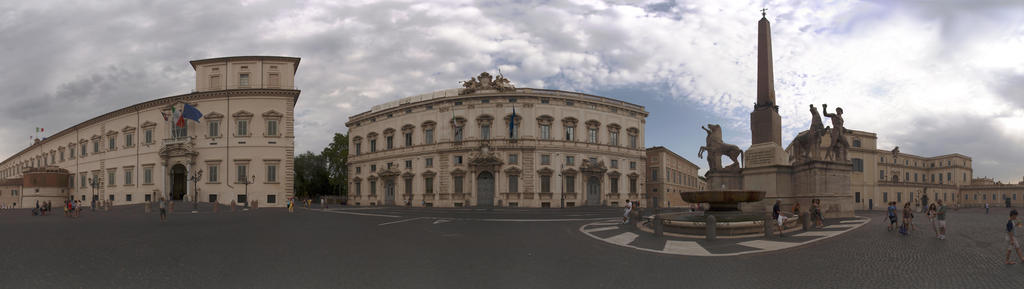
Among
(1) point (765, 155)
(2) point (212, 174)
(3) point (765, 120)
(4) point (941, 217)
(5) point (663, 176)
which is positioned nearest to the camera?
(4) point (941, 217)

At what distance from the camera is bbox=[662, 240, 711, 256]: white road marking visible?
10.2m

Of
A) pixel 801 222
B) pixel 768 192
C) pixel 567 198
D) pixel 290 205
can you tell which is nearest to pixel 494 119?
pixel 567 198

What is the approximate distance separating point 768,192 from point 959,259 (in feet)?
41.6

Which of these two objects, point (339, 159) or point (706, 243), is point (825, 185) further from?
point (339, 159)

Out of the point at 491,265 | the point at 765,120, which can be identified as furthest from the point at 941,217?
the point at 491,265

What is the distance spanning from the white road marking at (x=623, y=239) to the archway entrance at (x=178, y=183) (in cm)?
4465

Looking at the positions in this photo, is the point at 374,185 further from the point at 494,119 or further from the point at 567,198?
the point at 567,198

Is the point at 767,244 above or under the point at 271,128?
under

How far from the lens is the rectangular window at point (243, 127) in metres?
41.6

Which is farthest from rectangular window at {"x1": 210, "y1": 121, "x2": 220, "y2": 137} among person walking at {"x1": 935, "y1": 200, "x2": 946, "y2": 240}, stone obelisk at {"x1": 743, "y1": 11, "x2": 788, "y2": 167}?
person walking at {"x1": 935, "y1": 200, "x2": 946, "y2": 240}

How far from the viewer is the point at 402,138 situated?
54.6m

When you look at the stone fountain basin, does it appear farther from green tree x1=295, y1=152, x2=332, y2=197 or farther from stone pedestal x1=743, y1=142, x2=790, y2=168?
green tree x1=295, y1=152, x2=332, y2=197

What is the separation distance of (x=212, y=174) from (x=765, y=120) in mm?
42901

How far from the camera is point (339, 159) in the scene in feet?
224
